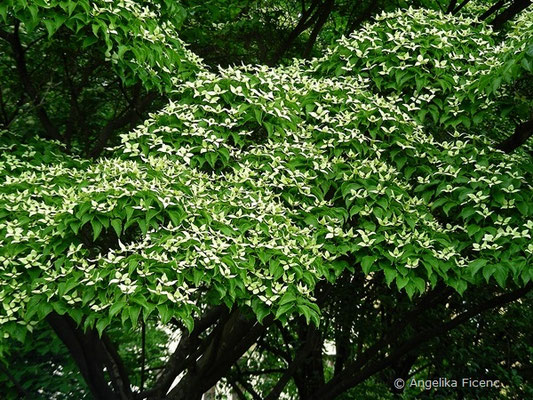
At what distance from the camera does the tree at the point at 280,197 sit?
3787 mm

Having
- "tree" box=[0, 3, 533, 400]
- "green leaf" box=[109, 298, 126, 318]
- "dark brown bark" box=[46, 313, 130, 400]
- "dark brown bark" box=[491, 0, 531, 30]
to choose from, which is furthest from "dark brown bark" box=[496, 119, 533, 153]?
"dark brown bark" box=[46, 313, 130, 400]

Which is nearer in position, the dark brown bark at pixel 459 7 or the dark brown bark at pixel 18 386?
the dark brown bark at pixel 18 386

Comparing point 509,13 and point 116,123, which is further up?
point 509,13

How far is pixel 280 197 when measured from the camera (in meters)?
4.59

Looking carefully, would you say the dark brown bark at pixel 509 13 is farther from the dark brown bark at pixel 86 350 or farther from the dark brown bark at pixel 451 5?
the dark brown bark at pixel 86 350

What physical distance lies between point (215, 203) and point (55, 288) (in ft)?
3.52

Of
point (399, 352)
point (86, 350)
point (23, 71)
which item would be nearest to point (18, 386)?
point (86, 350)

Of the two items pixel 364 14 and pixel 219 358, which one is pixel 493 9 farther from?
pixel 219 358

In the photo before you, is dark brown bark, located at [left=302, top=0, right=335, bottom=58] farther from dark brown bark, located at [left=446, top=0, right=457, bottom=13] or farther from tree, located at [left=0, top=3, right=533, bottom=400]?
tree, located at [left=0, top=3, right=533, bottom=400]

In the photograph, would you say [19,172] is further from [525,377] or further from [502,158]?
[525,377]

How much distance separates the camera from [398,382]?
8.55 metres

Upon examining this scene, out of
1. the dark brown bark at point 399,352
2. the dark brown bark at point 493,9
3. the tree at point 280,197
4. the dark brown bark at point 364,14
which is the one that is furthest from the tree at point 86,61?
the dark brown bark at point 493,9

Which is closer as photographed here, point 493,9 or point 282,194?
point 282,194

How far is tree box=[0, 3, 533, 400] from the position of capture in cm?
379
